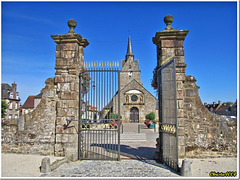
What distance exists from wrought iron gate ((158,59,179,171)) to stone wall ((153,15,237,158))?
0.51 m

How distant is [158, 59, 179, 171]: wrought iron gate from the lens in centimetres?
493

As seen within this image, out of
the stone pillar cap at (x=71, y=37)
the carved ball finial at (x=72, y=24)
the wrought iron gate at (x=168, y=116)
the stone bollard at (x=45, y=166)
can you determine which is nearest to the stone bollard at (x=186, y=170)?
the wrought iron gate at (x=168, y=116)

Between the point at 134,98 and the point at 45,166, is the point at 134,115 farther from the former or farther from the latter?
the point at 45,166

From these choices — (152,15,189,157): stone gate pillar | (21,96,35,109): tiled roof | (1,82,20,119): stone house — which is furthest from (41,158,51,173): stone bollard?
(21,96,35,109): tiled roof

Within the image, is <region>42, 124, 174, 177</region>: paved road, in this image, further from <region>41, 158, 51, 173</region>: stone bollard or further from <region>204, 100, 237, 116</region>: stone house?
<region>204, 100, 237, 116</region>: stone house

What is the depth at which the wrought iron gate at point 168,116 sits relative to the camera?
4.93 meters

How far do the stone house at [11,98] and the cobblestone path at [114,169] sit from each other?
3126 centimetres

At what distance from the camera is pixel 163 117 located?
19.0 ft

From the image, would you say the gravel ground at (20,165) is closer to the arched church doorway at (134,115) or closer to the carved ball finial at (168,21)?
the carved ball finial at (168,21)

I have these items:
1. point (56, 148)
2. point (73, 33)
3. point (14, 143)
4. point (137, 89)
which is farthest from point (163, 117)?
point (137, 89)

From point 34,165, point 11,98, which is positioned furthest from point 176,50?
point 11,98

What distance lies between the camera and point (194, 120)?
19.5 feet

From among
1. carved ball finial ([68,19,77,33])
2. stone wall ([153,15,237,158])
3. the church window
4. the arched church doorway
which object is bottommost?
the arched church doorway

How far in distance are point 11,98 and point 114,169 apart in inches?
1338
